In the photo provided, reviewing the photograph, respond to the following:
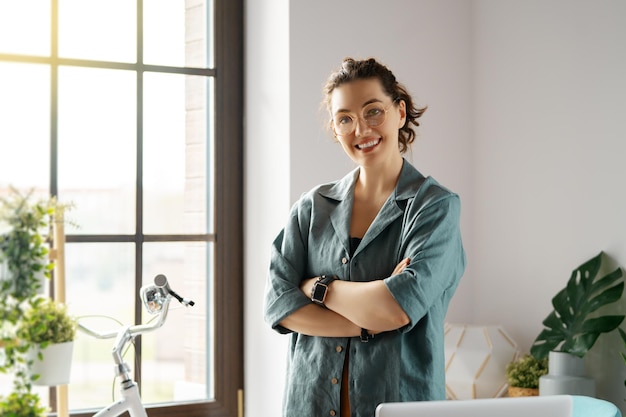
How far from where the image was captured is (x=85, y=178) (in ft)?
10.1

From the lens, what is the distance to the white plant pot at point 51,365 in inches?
55.7

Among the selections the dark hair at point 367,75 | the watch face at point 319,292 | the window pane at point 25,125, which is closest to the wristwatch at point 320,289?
the watch face at point 319,292

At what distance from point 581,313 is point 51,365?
6.17 feet

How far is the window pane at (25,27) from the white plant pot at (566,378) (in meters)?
2.06

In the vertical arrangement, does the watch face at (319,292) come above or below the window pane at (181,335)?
above

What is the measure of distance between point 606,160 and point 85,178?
1828 millimetres

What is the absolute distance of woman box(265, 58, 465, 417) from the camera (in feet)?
6.75

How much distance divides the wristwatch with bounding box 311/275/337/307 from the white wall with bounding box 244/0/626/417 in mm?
839

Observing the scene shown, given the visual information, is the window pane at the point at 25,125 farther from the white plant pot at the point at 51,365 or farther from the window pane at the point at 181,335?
the white plant pot at the point at 51,365

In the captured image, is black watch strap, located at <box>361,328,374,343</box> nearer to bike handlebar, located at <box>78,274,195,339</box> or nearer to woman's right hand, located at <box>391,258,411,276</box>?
woman's right hand, located at <box>391,258,411,276</box>

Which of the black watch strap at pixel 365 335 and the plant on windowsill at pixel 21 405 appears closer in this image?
the plant on windowsill at pixel 21 405

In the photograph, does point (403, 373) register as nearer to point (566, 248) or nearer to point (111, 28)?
point (566, 248)

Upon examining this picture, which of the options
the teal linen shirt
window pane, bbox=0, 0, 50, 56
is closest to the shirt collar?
the teal linen shirt

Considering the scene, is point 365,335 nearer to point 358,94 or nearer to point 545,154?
point 358,94
